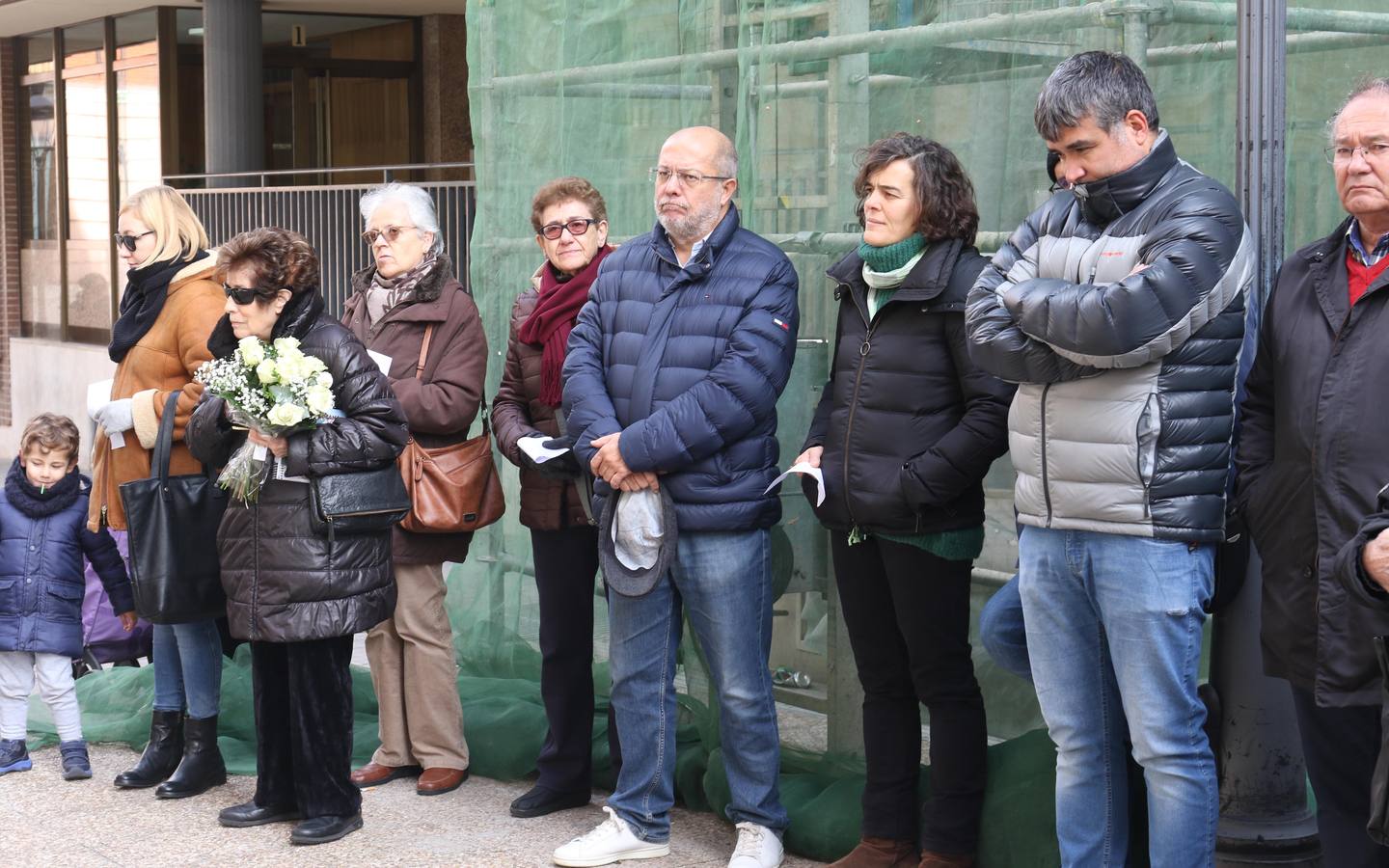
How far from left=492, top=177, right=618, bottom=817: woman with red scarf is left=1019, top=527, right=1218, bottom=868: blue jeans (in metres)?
1.71

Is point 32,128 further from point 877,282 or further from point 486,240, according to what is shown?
point 877,282

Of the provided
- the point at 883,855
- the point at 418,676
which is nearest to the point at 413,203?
the point at 418,676

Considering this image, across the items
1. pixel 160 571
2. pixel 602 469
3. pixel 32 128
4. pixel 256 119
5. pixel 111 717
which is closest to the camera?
pixel 602 469

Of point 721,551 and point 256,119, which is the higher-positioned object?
point 256,119

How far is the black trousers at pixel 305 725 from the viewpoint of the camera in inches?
185

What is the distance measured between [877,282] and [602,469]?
87cm

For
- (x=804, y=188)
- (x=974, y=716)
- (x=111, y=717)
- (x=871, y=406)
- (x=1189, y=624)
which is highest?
(x=804, y=188)

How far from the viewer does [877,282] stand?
4090 millimetres

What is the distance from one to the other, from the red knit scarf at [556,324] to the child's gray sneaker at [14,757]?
224cm

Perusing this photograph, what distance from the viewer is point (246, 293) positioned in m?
4.67

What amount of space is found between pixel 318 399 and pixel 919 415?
1.60 metres

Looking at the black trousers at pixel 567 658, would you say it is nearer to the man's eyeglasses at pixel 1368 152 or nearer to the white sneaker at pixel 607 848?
the white sneaker at pixel 607 848

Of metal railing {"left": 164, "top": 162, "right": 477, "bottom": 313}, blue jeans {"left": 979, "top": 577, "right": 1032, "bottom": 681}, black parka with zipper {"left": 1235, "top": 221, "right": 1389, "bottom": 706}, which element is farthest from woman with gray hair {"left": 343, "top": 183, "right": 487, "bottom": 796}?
metal railing {"left": 164, "top": 162, "right": 477, "bottom": 313}

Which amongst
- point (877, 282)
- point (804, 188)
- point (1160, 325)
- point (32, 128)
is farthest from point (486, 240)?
point (32, 128)
